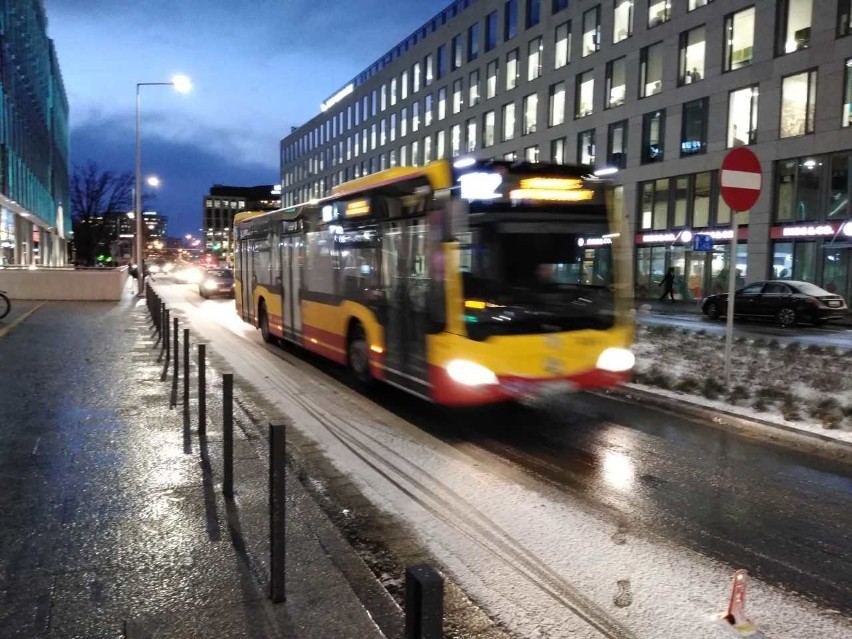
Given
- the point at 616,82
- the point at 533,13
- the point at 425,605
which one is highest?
the point at 533,13

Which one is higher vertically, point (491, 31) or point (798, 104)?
point (491, 31)

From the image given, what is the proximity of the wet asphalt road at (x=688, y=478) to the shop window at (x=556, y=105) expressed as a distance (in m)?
37.6

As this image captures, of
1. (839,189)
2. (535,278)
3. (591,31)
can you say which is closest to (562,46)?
(591,31)

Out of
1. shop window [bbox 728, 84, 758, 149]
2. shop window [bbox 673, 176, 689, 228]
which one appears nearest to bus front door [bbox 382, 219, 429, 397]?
shop window [bbox 728, 84, 758, 149]

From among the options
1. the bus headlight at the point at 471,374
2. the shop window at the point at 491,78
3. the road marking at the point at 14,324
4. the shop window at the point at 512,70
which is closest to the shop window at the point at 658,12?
the shop window at the point at 512,70

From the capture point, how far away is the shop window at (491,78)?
4944 cm

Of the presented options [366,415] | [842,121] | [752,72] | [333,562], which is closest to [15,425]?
[366,415]

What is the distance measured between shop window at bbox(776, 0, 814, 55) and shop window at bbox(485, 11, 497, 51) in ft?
76.7

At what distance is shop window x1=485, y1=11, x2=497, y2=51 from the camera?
49469 mm

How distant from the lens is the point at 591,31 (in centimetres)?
4025

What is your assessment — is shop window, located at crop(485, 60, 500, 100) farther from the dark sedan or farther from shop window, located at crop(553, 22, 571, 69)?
the dark sedan

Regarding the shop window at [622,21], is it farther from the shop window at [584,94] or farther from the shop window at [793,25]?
the shop window at [793,25]

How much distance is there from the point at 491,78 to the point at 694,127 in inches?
778

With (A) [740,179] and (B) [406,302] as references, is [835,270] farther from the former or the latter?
(B) [406,302]
